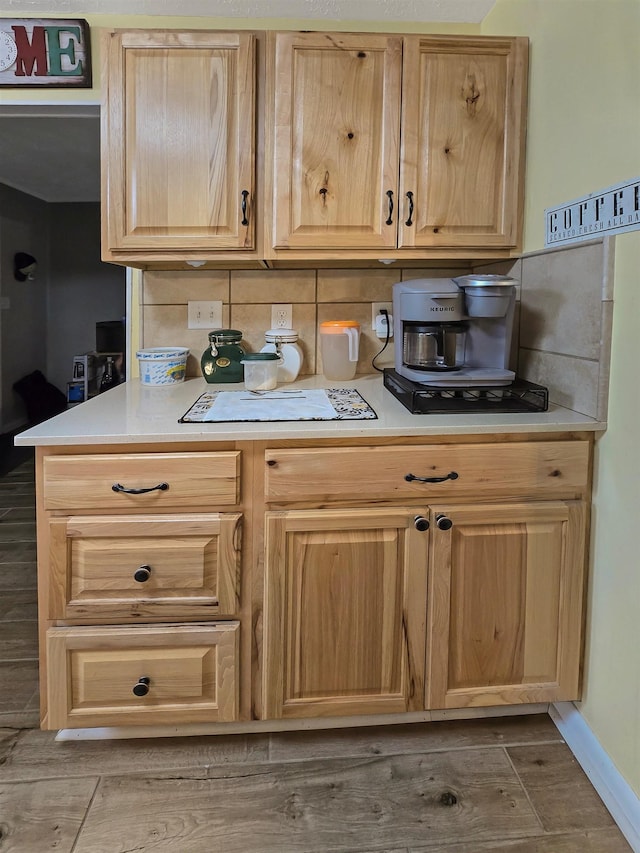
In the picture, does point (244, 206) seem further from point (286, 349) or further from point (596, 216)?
point (596, 216)

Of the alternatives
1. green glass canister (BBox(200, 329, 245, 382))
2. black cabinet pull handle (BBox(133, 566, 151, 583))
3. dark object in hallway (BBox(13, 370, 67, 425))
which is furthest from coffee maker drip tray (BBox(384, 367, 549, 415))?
dark object in hallway (BBox(13, 370, 67, 425))

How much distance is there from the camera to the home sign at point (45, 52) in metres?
1.84

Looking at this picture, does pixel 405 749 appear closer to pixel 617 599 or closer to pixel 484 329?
pixel 617 599

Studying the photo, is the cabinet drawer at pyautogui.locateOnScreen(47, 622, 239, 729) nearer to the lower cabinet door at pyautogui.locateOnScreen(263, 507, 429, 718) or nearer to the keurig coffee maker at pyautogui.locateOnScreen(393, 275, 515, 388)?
the lower cabinet door at pyautogui.locateOnScreen(263, 507, 429, 718)

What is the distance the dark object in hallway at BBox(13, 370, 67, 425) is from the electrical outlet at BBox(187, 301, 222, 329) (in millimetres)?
4020

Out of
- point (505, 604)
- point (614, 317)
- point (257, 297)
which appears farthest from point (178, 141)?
point (505, 604)

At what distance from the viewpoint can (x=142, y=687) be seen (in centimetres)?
131

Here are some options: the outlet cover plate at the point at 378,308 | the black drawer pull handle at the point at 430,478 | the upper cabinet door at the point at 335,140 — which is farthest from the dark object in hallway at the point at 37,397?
the black drawer pull handle at the point at 430,478

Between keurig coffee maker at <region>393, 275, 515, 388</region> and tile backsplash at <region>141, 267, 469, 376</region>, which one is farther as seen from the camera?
tile backsplash at <region>141, 267, 469, 376</region>

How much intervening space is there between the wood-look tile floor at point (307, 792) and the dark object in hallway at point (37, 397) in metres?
4.41

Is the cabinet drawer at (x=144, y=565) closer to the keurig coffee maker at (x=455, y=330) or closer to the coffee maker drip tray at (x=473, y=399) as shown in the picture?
the coffee maker drip tray at (x=473, y=399)

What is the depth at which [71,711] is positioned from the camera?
1322 mm

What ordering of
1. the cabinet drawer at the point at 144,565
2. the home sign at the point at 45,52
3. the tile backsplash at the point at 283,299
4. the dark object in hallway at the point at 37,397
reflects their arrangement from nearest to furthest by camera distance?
the cabinet drawer at the point at 144,565 < the home sign at the point at 45,52 < the tile backsplash at the point at 283,299 < the dark object in hallway at the point at 37,397

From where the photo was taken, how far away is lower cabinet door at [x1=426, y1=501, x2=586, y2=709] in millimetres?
1359
